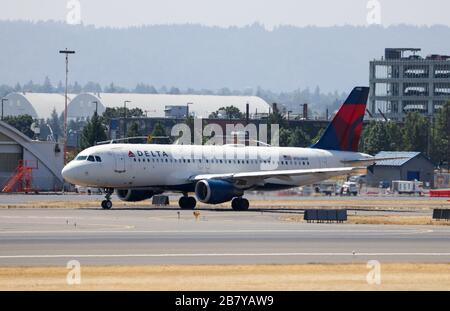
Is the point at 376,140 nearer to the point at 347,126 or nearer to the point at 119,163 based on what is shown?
the point at 347,126

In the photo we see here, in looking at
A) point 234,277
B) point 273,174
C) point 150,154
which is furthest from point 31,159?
point 234,277

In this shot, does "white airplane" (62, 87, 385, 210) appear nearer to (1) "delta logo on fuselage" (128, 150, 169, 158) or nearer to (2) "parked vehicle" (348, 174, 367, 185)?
(1) "delta logo on fuselage" (128, 150, 169, 158)

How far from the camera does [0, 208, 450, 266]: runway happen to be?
42219 mm

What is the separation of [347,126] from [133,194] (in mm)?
17572

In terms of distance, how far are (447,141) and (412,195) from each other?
2481 inches

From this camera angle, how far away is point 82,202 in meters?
90.1

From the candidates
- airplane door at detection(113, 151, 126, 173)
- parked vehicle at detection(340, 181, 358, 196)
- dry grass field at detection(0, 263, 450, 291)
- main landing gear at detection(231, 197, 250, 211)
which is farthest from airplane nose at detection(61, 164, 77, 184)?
parked vehicle at detection(340, 181, 358, 196)

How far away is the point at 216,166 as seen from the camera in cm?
8444

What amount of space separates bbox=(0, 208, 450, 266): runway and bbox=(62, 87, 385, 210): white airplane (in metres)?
8.59

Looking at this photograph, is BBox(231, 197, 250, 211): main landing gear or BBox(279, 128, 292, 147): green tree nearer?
BBox(231, 197, 250, 211): main landing gear

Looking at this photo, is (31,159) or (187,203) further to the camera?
(31,159)

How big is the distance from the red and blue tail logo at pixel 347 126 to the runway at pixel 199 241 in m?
19.9

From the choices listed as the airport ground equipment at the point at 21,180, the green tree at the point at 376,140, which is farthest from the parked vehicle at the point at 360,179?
the airport ground equipment at the point at 21,180
